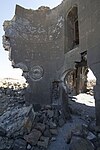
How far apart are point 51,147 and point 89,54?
145 inches

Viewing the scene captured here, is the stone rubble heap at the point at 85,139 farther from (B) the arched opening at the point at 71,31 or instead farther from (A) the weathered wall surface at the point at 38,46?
(B) the arched opening at the point at 71,31

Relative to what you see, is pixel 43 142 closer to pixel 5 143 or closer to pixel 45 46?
pixel 5 143

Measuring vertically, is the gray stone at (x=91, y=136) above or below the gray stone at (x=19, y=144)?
above

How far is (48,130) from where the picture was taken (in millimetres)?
8406

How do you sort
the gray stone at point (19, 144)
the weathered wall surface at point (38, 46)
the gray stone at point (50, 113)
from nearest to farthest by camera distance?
the gray stone at point (19, 144)
the gray stone at point (50, 113)
the weathered wall surface at point (38, 46)

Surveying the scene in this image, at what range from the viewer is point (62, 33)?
35.0ft

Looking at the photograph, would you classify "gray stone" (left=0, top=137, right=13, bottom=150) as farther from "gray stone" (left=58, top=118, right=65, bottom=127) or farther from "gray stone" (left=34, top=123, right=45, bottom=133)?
"gray stone" (left=58, top=118, right=65, bottom=127)

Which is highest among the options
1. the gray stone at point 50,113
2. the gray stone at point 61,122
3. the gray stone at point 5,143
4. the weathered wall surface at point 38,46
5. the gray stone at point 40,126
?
the weathered wall surface at point 38,46

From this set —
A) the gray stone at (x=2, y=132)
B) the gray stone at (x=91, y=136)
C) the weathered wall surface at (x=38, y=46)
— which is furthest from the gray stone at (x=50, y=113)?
the gray stone at (x=91, y=136)

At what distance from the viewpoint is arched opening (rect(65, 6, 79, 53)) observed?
10486 mm

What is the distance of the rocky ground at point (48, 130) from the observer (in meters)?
7.11

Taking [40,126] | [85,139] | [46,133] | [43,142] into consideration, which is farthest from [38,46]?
[85,139]

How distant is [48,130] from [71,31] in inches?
200

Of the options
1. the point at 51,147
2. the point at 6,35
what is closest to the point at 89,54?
the point at 51,147
